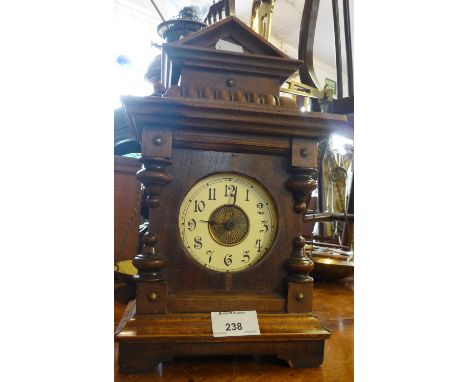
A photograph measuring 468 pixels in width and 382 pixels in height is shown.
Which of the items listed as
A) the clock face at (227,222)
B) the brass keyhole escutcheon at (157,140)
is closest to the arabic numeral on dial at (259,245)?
the clock face at (227,222)

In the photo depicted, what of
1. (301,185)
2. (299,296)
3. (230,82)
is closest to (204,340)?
(299,296)

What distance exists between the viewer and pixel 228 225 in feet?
1.78

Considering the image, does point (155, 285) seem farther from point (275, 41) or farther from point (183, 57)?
point (275, 41)

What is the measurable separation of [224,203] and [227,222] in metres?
0.03

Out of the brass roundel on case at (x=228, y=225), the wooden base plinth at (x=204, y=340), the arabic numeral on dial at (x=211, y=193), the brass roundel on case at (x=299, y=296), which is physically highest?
the arabic numeral on dial at (x=211, y=193)

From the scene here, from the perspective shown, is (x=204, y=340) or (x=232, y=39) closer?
(x=204, y=340)

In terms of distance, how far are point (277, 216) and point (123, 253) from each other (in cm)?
70

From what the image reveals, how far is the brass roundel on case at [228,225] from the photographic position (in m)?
0.54

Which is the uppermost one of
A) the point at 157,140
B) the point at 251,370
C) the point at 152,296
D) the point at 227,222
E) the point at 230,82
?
the point at 230,82

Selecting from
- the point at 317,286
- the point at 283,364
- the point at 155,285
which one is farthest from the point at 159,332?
the point at 317,286

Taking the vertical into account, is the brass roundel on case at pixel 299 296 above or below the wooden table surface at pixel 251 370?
above

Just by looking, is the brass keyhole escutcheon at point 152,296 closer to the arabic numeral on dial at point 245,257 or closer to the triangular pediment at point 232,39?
the arabic numeral on dial at point 245,257

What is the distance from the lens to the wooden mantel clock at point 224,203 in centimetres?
50

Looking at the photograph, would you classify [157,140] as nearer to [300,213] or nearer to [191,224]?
[191,224]
